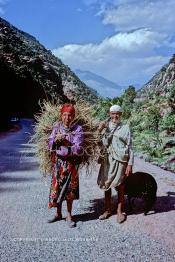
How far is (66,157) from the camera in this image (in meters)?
6.52

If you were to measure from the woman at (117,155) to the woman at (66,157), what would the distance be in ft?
1.68

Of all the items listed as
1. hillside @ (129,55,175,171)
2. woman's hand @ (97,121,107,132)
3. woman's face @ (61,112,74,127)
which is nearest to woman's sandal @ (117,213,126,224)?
woman's hand @ (97,121,107,132)

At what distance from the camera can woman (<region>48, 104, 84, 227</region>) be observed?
21.2 ft

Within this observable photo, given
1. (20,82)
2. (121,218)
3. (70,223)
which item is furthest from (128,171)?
(20,82)

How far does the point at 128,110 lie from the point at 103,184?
31.3 meters

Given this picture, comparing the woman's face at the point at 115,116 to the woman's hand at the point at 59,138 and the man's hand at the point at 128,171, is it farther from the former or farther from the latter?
the woman's hand at the point at 59,138

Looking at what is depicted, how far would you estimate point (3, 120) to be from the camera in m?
39.0

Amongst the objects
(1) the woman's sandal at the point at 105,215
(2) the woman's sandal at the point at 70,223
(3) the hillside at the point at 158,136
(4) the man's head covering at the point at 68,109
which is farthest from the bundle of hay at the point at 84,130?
(3) the hillside at the point at 158,136

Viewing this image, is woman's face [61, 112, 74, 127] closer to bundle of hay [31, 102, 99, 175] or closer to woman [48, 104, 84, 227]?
woman [48, 104, 84, 227]

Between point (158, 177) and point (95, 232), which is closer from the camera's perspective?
point (95, 232)

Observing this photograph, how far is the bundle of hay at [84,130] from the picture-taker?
6867mm

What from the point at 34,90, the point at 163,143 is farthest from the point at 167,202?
the point at 34,90

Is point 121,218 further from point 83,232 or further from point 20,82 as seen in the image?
point 20,82

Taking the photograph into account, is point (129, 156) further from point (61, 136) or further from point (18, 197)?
point (18, 197)
